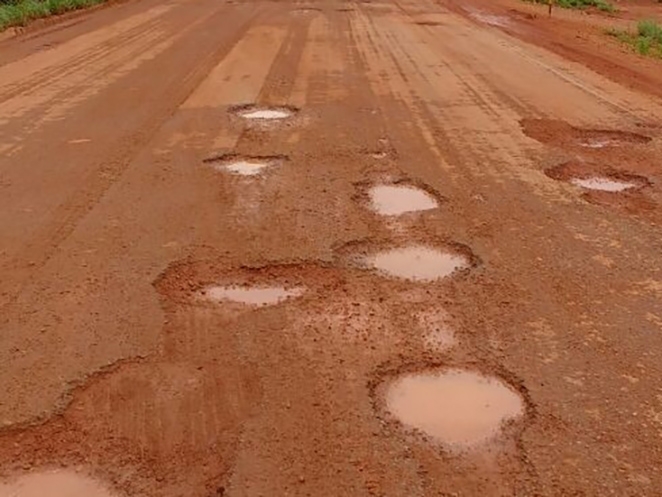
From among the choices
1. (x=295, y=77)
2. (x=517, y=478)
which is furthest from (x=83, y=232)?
(x=295, y=77)

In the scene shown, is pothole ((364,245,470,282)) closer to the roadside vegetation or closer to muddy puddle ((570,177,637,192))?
muddy puddle ((570,177,637,192))

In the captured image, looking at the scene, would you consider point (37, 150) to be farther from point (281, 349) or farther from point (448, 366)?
point (448, 366)

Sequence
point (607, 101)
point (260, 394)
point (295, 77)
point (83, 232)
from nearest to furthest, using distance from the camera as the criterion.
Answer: point (260, 394)
point (83, 232)
point (607, 101)
point (295, 77)

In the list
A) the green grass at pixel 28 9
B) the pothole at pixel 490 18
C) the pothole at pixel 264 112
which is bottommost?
the pothole at pixel 490 18

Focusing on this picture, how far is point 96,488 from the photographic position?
3408 millimetres

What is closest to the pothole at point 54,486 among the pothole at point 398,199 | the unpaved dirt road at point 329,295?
the unpaved dirt road at point 329,295

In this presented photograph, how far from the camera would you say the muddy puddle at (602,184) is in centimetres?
720

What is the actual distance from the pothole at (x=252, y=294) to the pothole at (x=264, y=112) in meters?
4.53

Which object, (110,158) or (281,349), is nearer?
(281,349)

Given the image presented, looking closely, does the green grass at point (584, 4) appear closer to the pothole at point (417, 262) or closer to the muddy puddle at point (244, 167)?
the muddy puddle at point (244, 167)

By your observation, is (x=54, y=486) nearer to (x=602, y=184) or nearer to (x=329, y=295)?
(x=329, y=295)

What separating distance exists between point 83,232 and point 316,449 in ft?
10.7

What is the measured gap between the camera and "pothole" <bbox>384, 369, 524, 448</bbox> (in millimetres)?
3840

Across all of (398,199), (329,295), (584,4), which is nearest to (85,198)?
(398,199)
